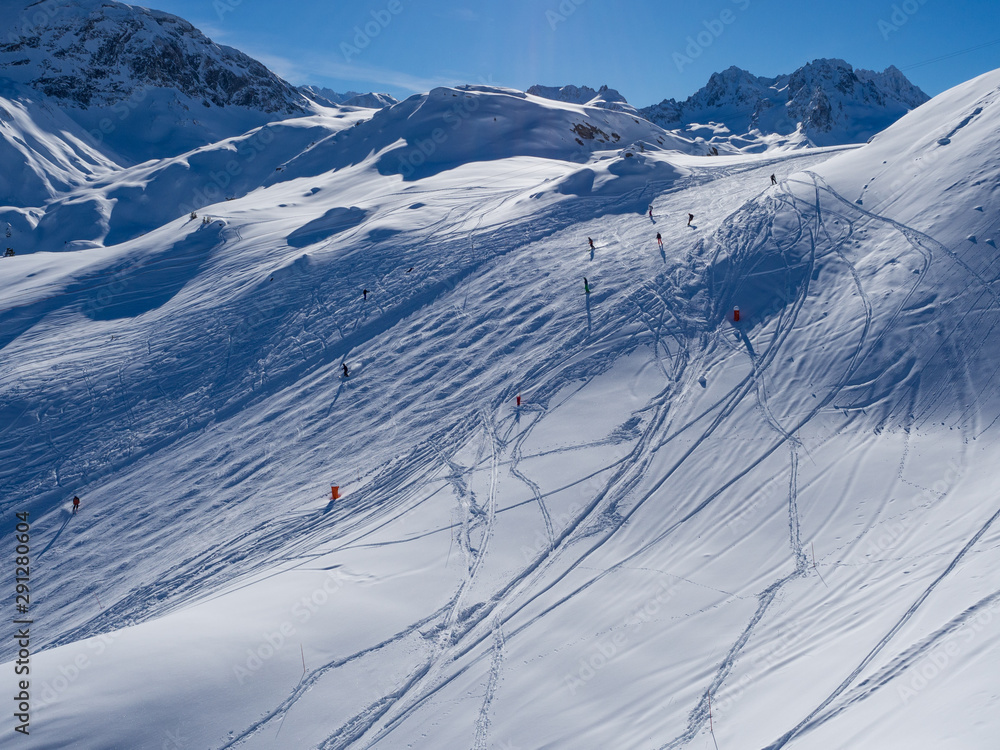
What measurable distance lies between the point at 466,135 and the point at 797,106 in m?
103

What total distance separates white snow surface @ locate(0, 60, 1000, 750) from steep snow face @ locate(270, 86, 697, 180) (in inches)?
535

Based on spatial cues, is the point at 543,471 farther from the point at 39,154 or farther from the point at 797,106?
the point at 797,106

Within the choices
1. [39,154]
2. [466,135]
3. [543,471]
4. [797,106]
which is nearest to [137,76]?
[39,154]

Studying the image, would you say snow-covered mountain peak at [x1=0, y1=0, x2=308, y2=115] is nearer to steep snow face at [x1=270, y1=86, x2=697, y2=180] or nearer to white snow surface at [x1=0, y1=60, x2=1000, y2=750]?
steep snow face at [x1=270, y1=86, x2=697, y2=180]

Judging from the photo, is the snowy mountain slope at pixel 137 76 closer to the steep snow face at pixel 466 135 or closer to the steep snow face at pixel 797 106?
the steep snow face at pixel 466 135

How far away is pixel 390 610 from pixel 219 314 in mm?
15606

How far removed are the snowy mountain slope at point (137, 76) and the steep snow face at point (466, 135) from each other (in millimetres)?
26476

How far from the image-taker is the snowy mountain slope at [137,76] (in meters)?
58.9

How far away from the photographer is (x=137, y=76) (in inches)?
2514

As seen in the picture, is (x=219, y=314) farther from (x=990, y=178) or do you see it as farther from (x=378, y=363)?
(x=990, y=178)

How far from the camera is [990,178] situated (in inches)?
593

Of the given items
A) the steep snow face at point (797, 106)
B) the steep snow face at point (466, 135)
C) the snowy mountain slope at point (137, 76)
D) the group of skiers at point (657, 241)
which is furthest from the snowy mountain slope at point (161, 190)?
the steep snow face at point (797, 106)

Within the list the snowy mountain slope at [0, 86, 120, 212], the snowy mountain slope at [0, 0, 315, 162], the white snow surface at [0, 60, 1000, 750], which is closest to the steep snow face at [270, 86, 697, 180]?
the white snow surface at [0, 60, 1000, 750]

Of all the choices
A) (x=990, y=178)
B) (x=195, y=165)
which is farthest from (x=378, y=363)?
(x=195, y=165)
